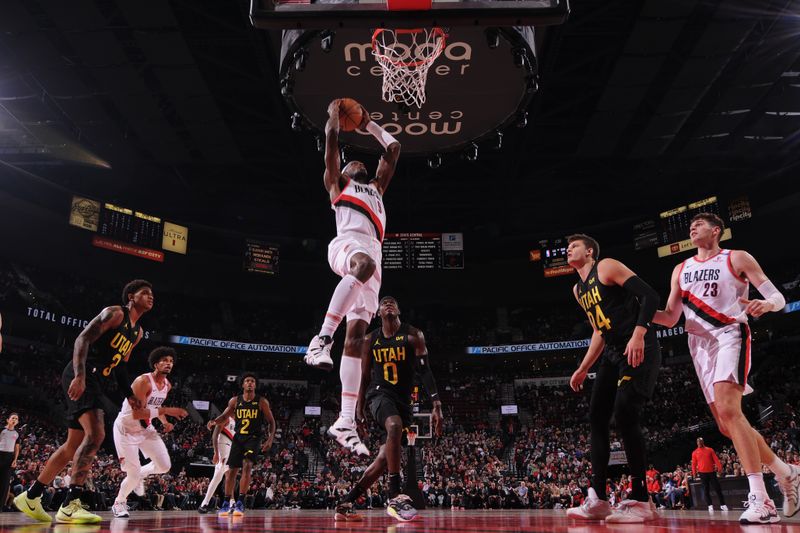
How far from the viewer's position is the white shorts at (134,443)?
709 cm

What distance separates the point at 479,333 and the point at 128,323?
1072 inches

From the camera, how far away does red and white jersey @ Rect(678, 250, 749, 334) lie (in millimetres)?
4953

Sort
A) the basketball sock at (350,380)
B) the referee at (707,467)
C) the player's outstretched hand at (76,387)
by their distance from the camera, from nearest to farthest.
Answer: the basketball sock at (350,380) < the player's outstretched hand at (76,387) < the referee at (707,467)

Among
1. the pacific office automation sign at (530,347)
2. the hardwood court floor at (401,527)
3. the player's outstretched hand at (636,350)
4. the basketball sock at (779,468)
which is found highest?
the pacific office automation sign at (530,347)

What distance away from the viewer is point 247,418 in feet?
31.0

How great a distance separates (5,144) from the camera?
846 inches

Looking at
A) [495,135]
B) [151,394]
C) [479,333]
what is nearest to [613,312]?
[151,394]

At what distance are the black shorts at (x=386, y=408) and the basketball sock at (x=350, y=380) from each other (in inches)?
41.5

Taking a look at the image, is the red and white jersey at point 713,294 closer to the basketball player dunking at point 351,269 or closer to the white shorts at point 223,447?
the basketball player dunking at point 351,269

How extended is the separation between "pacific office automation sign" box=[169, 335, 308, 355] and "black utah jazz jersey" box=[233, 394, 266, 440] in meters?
20.2

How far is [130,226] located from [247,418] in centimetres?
1700

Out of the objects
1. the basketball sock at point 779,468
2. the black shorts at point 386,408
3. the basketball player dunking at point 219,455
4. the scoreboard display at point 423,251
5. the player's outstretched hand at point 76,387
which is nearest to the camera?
the basketball sock at point 779,468

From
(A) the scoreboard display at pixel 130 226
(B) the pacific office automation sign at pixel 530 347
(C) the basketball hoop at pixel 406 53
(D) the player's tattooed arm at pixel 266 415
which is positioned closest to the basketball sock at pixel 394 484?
(D) the player's tattooed arm at pixel 266 415

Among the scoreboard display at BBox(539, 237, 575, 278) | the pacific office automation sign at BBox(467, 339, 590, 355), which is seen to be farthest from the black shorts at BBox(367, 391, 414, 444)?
the pacific office automation sign at BBox(467, 339, 590, 355)
